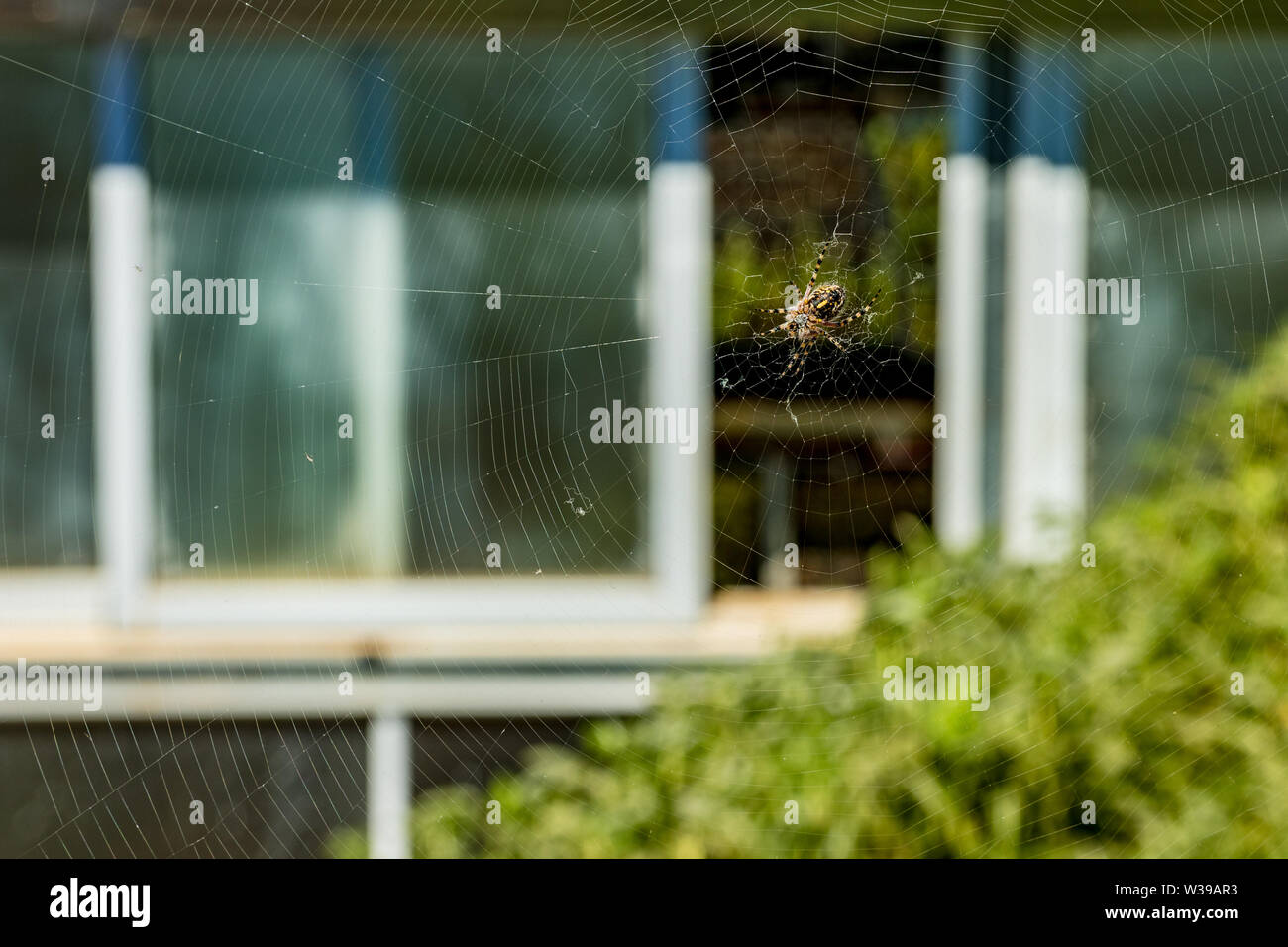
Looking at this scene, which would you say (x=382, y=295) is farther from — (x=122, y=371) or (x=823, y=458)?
(x=823, y=458)

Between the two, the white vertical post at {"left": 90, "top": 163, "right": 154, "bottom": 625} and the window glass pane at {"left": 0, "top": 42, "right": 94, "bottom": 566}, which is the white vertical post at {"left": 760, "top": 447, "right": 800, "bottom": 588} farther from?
the window glass pane at {"left": 0, "top": 42, "right": 94, "bottom": 566}

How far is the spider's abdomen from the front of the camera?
1.51 metres

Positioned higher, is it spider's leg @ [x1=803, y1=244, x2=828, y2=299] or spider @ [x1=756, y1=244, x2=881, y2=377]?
spider's leg @ [x1=803, y1=244, x2=828, y2=299]

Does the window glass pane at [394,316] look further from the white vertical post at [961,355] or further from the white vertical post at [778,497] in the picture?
the white vertical post at [961,355]

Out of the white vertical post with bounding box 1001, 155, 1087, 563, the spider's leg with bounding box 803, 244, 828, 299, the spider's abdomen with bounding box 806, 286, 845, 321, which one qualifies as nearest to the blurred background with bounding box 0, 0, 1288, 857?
the white vertical post with bounding box 1001, 155, 1087, 563

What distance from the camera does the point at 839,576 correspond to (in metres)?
2.36

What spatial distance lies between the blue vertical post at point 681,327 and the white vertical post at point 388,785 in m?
0.66

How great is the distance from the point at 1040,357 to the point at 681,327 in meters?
0.84

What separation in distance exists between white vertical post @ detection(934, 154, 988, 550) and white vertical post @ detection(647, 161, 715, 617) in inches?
20.9

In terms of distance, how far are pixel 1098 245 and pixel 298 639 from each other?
1.91 metres

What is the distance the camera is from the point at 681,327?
2.25 metres

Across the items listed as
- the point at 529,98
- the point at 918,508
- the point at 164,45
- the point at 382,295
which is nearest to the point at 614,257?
the point at 529,98

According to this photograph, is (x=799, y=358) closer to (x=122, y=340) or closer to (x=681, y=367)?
(x=681, y=367)

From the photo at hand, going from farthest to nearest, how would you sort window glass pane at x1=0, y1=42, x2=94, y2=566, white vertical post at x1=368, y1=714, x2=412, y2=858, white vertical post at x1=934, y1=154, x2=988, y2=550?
white vertical post at x1=934, y1=154, x2=988, y2=550
window glass pane at x1=0, y1=42, x2=94, y2=566
white vertical post at x1=368, y1=714, x2=412, y2=858
